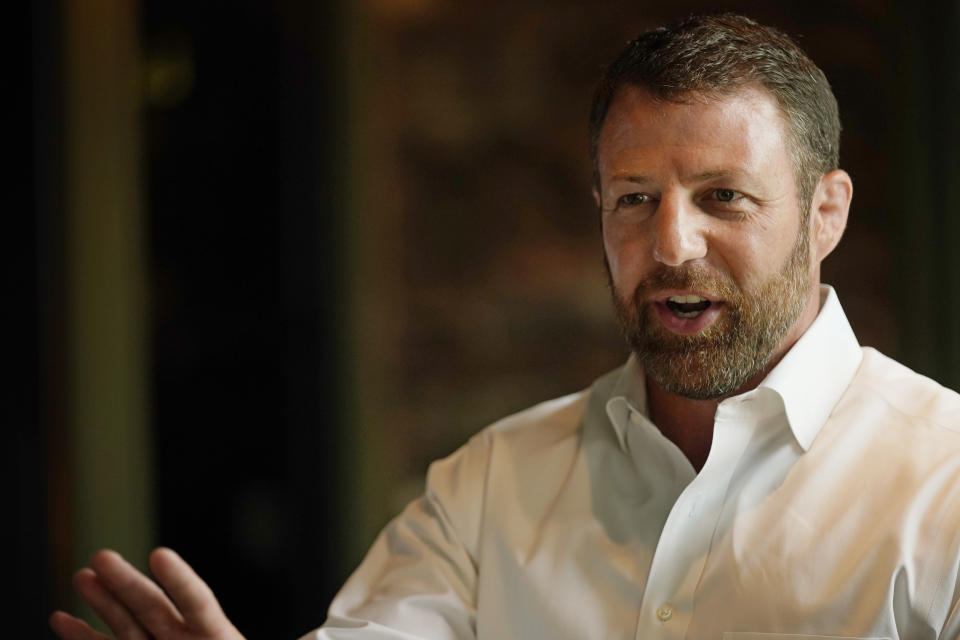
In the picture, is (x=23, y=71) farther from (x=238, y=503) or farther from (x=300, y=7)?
(x=238, y=503)

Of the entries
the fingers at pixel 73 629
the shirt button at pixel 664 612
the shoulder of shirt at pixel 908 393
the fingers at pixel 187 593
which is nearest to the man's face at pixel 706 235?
the shoulder of shirt at pixel 908 393

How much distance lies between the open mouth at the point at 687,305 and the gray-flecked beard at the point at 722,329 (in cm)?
3

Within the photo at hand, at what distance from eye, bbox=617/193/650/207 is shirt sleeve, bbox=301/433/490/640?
0.42 meters

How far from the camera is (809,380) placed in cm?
126

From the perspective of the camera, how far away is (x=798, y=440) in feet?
4.02

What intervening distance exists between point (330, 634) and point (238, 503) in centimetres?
140

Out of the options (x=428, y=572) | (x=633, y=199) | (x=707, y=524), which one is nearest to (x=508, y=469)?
(x=428, y=572)

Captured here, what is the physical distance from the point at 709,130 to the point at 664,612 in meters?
0.60

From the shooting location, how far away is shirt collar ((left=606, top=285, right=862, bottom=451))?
124cm

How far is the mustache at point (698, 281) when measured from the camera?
1254 millimetres

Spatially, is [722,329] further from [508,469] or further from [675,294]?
[508,469]

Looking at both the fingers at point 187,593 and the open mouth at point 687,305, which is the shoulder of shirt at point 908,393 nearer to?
the open mouth at point 687,305

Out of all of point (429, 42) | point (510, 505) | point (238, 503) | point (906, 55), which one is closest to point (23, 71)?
point (429, 42)

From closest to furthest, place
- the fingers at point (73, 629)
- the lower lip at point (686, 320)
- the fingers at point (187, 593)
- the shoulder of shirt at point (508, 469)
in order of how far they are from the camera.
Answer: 1. the fingers at point (187, 593)
2. the fingers at point (73, 629)
3. the lower lip at point (686, 320)
4. the shoulder of shirt at point (508, 469)
